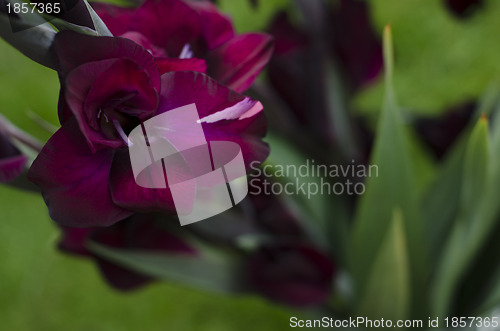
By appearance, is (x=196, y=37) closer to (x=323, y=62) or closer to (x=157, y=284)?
Result: (x=323, y=62)

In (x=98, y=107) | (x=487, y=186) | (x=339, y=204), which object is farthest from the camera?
(x=339, y=204)

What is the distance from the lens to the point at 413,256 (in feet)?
1.27

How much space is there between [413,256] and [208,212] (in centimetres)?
20

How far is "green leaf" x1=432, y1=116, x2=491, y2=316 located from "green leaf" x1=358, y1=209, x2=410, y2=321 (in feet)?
0.11

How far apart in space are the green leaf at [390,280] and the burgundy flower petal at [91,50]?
0.69ft

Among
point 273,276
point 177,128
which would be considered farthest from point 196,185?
point 273,276

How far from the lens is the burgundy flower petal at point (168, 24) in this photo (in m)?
0.23

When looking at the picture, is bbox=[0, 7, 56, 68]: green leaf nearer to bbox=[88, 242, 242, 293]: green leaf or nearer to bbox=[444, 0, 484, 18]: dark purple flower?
bbox=[88, 242, 242, 293]: green leaf

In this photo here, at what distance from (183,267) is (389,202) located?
16 cm

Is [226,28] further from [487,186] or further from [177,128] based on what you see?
[487,186]

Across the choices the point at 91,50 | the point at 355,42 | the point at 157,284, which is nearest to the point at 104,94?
the point at 91,50

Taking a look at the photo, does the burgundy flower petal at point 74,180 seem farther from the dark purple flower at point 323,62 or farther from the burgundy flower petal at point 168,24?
the dark purple flower at point 323,62

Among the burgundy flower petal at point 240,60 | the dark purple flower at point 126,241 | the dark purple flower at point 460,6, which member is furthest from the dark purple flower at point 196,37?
the dark purple flower at point 460,6

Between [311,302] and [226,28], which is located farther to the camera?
[311,302]
